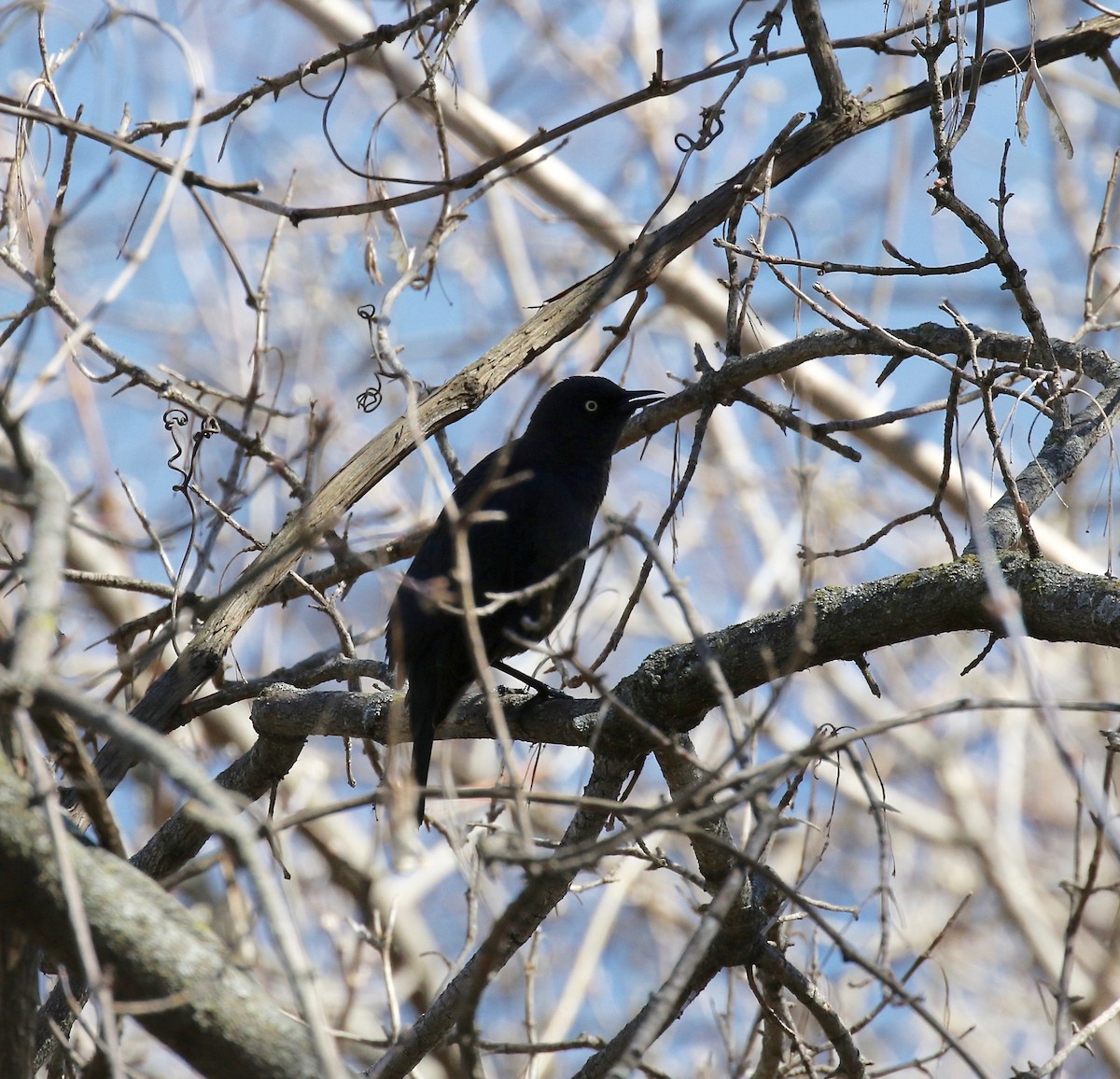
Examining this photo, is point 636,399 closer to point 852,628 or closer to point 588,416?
point 588,416

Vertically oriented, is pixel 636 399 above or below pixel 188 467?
above

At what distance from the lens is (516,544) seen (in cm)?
498

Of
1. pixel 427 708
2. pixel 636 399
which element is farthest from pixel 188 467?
pixel 636 399

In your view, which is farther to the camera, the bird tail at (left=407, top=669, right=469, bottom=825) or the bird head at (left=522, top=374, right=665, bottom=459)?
the bird head at (left=522, top=374, right=665, bottom=459)

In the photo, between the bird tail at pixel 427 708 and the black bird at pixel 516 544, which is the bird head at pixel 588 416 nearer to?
the black bird at pixel 516 544

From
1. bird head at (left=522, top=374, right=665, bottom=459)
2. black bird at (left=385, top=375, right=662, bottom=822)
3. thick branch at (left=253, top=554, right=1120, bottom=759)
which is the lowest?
thick branch at (left=253, top=554, right=1120, bottom=759)

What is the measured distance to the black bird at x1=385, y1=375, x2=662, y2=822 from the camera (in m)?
4.42

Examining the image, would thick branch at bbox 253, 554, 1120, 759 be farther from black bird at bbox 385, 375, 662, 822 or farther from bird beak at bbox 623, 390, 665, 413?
bird beak at bbox 623, 390, 665, 413

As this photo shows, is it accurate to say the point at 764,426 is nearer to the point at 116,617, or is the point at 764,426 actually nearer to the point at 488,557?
the point at 116,617

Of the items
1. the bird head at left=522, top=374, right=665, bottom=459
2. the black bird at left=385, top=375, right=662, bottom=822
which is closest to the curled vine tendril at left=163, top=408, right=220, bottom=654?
the black bird at left=385, top=375, right=662, bottom=822

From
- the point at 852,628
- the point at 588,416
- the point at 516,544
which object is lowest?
the point at 852,628

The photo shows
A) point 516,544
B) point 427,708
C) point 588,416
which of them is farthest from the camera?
point 588,416

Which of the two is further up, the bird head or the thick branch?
→ the bird head

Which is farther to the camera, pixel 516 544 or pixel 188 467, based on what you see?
pixel 516 544
